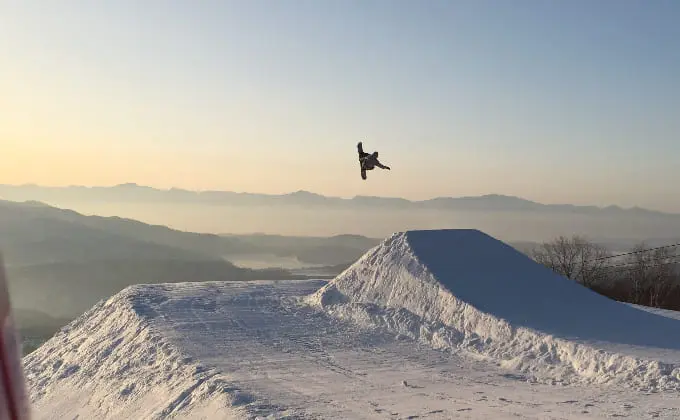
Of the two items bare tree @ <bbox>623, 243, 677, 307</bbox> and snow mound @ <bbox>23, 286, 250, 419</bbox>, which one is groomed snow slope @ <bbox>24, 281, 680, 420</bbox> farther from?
bare tree @ <bbox>623, 243, 677, 307</bbox>

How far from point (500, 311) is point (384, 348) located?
3.26 metres

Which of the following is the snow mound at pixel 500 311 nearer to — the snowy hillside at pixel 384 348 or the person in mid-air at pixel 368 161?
the snowy hillside at pixel 384 348

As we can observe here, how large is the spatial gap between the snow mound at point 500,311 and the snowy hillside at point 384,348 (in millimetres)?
44

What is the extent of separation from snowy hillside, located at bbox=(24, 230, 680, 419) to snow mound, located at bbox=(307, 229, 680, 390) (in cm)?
4

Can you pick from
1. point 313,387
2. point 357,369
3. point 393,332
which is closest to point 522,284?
point 393,332

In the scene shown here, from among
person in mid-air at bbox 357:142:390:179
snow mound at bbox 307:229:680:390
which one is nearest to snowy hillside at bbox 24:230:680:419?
snow mound at bbox 307:229:680:390

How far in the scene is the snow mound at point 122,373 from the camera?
12242 millimetres

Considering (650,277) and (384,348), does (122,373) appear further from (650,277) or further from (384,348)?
(650,277)

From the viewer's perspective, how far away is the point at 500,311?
1612cm

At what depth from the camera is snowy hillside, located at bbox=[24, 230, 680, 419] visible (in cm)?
1124

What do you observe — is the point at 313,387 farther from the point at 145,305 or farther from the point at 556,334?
the point at 145,305

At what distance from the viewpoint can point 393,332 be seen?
17.0m

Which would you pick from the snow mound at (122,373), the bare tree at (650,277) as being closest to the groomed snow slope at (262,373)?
the snow mound at (122,373)

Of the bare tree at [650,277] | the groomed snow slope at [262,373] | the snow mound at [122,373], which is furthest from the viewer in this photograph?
the bare tree at [650,277]
